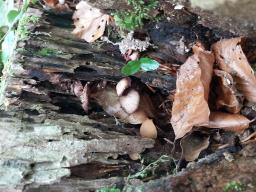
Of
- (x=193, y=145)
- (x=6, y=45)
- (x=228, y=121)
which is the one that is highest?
(x=228, y=121)

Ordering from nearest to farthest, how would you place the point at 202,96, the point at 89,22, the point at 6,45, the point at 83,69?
the point at 202,96, the point at 83,69, the point at 89,22, the point at 6,45

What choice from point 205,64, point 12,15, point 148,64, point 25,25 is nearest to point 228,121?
point 205,64

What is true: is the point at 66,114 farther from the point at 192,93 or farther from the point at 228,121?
the point at 228,121

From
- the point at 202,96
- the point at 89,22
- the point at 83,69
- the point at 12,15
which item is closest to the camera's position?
the point at 202,96

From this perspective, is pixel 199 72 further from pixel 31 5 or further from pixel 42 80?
pixel 31 5

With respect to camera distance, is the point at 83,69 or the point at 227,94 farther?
the point at 83,69

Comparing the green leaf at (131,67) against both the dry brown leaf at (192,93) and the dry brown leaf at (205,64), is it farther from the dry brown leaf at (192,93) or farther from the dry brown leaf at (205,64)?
the dry brown leaf at (205,64)

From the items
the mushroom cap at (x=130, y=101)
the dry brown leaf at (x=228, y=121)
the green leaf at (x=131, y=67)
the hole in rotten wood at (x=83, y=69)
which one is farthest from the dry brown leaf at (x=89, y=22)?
the dry brown leaf at (x=228, y=121)
